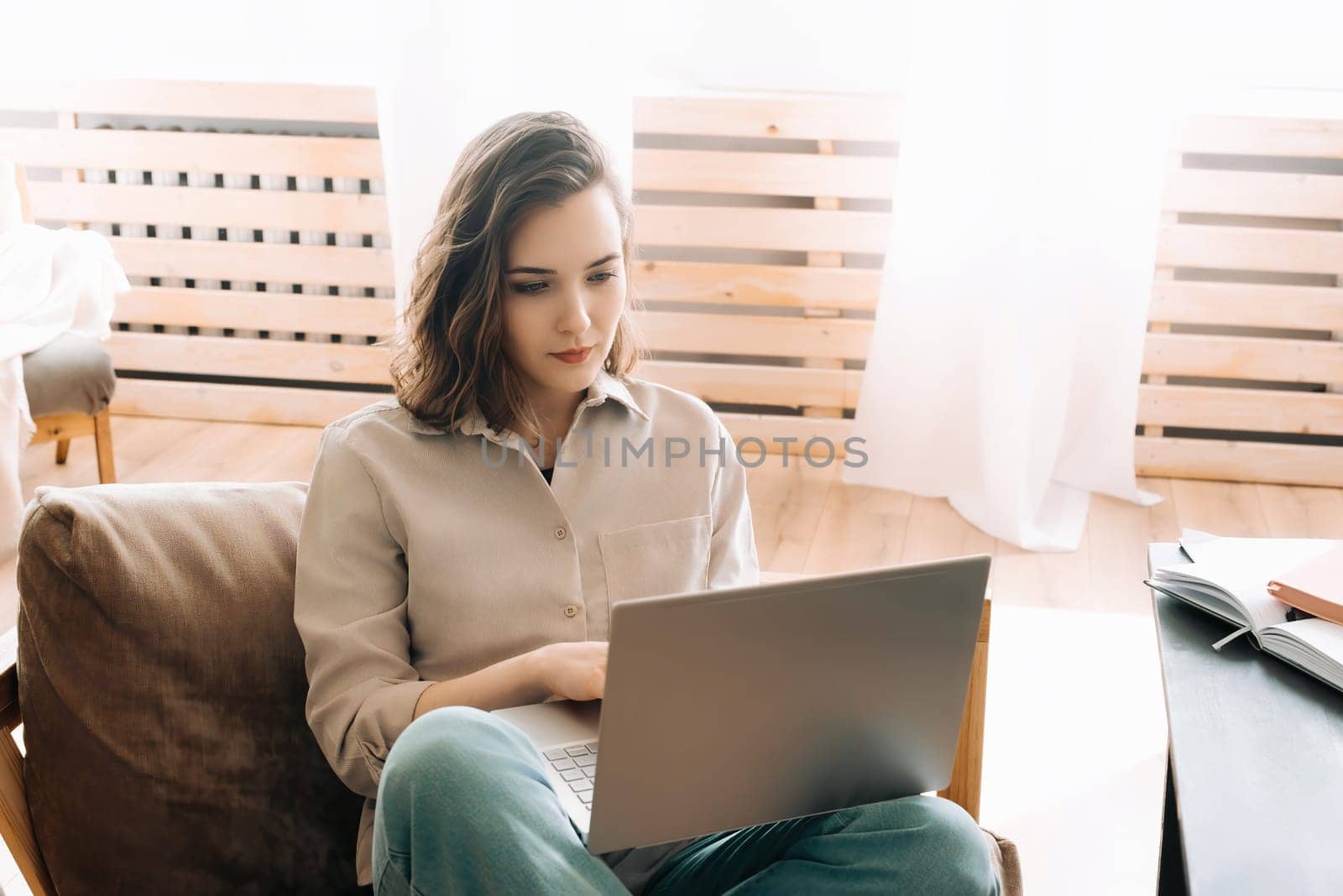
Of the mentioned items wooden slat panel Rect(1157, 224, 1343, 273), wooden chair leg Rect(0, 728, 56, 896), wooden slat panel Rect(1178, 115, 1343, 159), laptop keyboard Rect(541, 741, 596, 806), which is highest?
wooden slat panel Rect(1178, 115, 1343, 159)

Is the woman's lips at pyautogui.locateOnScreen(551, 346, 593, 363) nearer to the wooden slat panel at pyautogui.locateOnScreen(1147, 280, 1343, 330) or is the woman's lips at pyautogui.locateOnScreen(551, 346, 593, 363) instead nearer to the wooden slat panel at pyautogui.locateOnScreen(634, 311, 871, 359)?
the wooden slat panel at pyautogui.locateOnScreen(634, 311, 871, 359)

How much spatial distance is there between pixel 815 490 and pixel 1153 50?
1199mm

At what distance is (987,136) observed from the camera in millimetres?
2951

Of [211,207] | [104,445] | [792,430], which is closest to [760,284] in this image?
[792,430]

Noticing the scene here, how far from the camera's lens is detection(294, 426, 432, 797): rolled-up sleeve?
48.2 inches

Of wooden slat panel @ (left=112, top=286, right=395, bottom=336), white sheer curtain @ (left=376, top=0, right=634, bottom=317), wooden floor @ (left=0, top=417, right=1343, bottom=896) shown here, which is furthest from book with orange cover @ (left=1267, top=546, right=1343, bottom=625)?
wooden slat panel @ (left=112, top=286, right=395, bottom=336)

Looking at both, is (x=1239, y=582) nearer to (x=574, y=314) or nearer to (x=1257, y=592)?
(x=1257, y=592)

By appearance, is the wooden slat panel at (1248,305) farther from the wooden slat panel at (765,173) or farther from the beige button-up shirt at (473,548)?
the beige button-up shirt at (473,548)

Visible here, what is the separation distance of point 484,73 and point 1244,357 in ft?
6.10

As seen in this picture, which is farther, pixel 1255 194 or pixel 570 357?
pixel 1255 194

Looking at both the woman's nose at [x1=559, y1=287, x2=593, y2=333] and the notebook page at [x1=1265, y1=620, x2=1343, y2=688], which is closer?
the notebook page at [x1=1265, y1=620, x2=1343, y2=688]

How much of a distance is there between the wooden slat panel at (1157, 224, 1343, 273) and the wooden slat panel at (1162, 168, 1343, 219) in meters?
0.05

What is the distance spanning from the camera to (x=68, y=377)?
2.82 meters

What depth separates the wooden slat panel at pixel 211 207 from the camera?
11.5 feet
